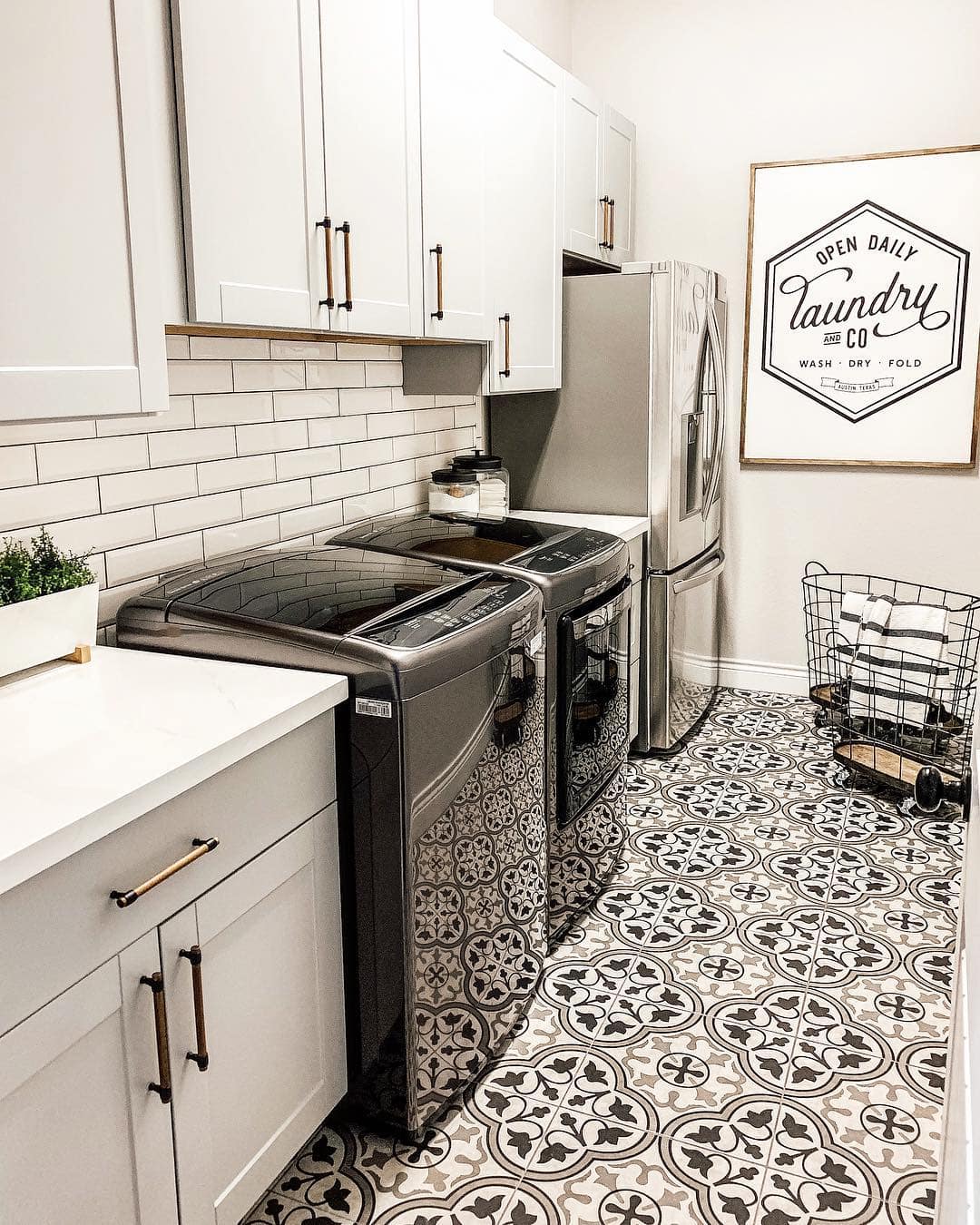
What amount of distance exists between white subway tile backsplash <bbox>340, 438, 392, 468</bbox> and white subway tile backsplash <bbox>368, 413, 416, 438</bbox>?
0.02 metres

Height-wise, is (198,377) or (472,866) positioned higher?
(198,377)

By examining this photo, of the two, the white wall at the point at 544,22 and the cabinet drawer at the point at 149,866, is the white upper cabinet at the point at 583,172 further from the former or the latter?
the cabinet drawer at the point at 149,866

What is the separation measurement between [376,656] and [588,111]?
251 cm

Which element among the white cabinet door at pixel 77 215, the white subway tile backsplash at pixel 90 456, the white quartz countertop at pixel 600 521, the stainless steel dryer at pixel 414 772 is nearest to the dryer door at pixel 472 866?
the stainless steel dryer at pixel 414 772

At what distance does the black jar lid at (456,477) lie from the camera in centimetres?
303

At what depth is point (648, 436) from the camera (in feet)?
11.1

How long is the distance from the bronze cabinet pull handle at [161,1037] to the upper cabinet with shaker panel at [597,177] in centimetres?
264

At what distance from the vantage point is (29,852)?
1.08m

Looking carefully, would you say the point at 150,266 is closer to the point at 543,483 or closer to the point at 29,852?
the point at 29,852

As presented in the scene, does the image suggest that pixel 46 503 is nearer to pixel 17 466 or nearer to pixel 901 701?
pixel 17 466

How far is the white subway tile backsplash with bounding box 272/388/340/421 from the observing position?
2.51 meters

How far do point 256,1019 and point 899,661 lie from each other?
2.45m

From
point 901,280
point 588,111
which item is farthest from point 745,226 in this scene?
point 588,111

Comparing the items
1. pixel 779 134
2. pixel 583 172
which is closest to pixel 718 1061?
pixel 583 172
